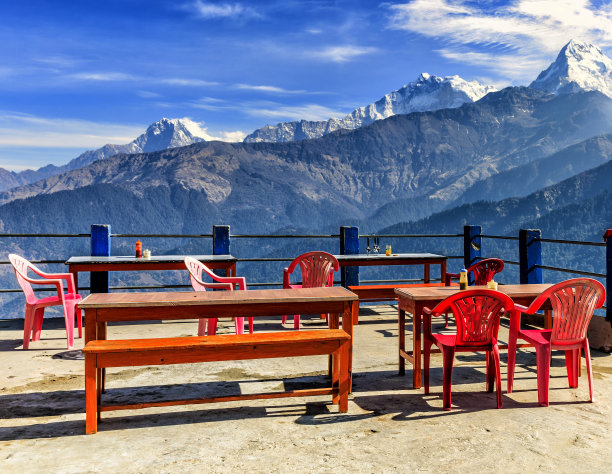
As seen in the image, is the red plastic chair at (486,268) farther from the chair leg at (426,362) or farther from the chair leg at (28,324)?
the chair leg at (28,324)

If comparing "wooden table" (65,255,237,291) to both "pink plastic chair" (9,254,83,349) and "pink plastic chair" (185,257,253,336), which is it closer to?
"pink plastic chair" (9,254,83,349)

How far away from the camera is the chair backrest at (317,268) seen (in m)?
6.13

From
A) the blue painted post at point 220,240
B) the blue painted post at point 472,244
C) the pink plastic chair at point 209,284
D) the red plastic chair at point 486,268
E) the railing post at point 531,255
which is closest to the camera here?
the pink plastic chair at point 209,284

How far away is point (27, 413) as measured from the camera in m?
3.47

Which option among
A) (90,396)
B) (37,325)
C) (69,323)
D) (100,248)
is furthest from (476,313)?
(100,248)

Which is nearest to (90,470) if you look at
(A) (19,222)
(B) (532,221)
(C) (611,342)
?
(C) (611,342)

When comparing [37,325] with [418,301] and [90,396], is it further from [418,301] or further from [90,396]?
[418,301]

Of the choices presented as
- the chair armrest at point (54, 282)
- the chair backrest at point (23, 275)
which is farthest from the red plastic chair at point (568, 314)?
the chair backrest at point (23, 275)

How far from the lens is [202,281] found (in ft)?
18.3

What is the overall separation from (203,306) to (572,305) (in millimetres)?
2337

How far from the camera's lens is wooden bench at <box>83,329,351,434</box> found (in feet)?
10.2

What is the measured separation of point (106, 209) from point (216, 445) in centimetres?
20275

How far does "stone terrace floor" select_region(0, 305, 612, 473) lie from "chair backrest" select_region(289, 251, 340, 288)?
150cm

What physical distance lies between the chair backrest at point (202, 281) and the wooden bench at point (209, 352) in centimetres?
183
